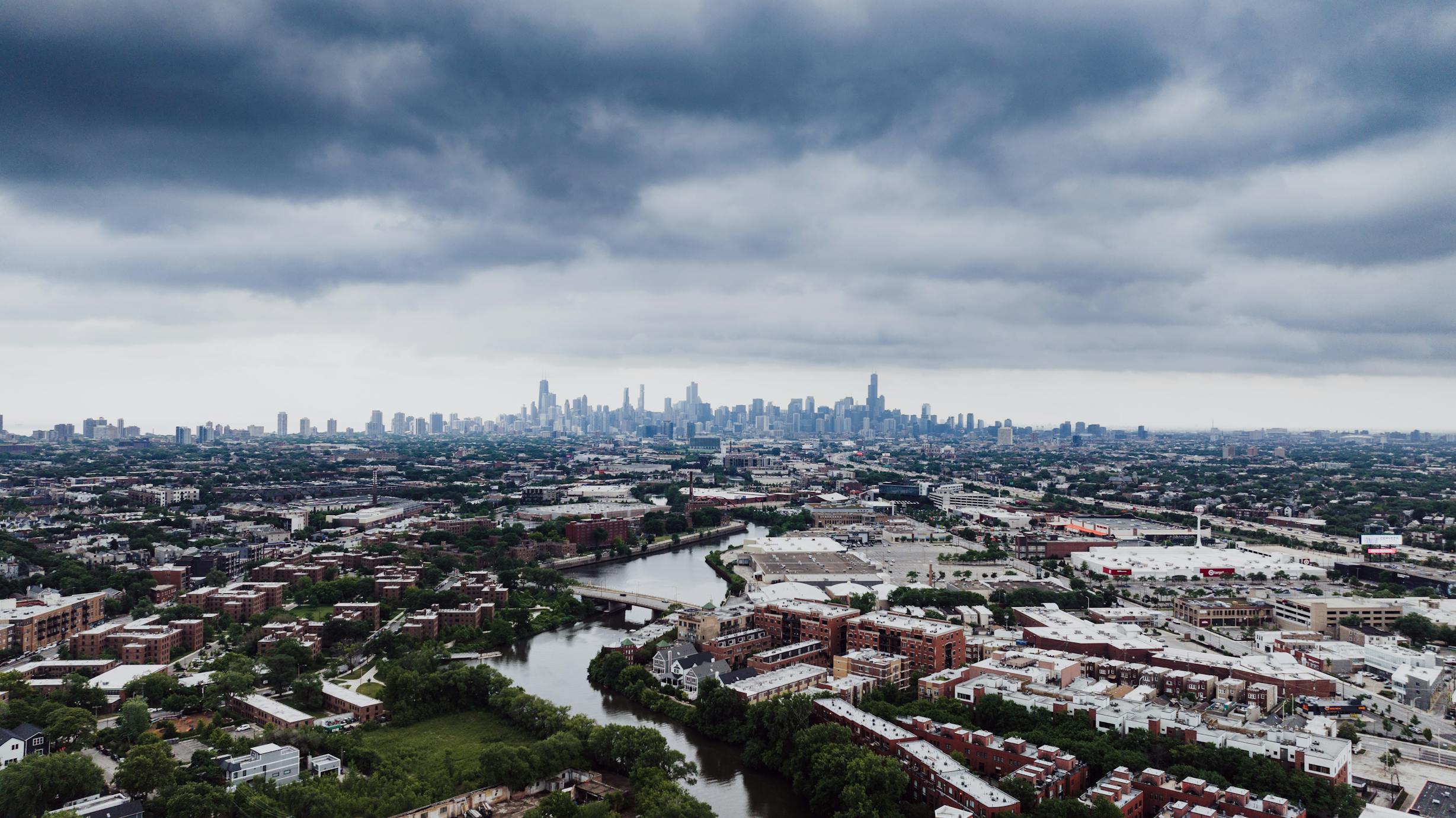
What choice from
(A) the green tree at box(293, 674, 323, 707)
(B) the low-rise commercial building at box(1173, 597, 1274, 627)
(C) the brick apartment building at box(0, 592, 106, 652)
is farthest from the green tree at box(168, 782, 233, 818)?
(B) the low-rise commercial building at box(1173, 597, 1274, 627)

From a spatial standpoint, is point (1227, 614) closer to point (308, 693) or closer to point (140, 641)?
point (308, 693)

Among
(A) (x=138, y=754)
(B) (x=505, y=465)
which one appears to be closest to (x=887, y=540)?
(A) (x=138, y=754)

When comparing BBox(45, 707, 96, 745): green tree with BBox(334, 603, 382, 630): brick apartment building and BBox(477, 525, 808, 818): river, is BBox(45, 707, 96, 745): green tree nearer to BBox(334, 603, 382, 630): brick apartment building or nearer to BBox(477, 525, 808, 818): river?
BBox(477, 525, 808, 818): river

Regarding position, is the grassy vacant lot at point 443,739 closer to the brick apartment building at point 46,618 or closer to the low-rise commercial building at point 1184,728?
the low-rise commercial building at point 1184,728

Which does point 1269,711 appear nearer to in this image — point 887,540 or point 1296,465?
point 887,540

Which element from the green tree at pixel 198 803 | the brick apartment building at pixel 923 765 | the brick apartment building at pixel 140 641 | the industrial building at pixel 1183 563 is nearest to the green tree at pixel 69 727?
the green tree at pixel 198 803
